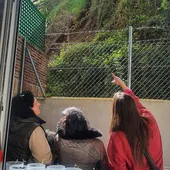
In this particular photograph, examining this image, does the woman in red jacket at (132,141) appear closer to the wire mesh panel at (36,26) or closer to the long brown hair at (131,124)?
the long brown hair at (131,124)

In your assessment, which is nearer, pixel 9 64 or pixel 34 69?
pixel 9 64

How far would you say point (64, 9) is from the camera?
154 inches

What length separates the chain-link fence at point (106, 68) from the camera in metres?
3.37

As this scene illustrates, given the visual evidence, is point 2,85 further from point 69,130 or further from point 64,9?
point 64,9

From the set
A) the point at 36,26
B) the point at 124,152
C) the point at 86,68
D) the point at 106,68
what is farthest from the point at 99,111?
the point at 36,26

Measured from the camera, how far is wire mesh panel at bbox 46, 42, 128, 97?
3438 mm

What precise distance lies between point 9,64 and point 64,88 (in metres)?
2.40

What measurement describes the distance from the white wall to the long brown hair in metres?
0.54

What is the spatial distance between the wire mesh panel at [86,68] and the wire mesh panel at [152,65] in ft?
0.47

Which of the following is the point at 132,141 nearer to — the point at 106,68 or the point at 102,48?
the point at 106,68

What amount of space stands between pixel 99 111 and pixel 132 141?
42.7 inches

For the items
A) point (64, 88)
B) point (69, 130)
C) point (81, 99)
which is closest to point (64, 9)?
point (64, 88)

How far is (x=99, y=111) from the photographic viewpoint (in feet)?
9.54

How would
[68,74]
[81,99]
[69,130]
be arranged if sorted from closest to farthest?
[69,130]
[81,99]
[68,74]
